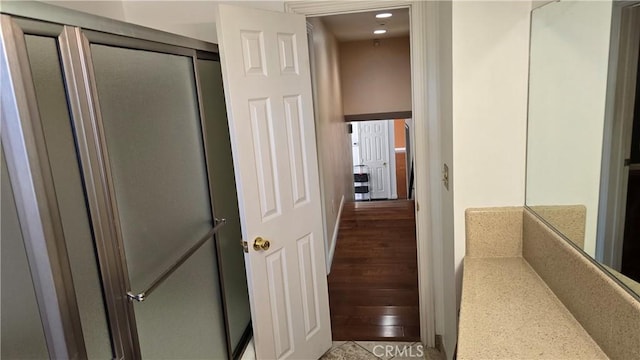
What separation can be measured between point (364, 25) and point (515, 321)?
3.89 meters

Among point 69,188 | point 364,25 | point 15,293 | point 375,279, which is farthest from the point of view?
point 364,25

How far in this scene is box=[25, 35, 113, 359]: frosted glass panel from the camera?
34.9 inches

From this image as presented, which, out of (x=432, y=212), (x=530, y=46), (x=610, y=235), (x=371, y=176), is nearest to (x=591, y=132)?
(x=610, y=235)

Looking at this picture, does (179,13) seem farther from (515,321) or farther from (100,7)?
(515,321)

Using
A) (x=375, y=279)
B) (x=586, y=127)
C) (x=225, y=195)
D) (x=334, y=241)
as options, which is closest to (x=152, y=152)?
(x=225, y=195)

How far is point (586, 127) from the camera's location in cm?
116

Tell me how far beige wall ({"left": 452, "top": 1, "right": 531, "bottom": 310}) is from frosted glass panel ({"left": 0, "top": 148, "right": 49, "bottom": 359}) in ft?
4.40

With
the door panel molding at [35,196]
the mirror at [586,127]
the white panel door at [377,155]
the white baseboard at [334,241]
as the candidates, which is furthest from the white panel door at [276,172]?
the white panel door at [377,155]

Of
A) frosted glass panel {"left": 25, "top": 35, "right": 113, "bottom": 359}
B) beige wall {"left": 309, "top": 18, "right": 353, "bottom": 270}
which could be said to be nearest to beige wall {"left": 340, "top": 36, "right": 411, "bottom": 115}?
beige wall {"left": 309, "top": 18, "right": 353, "bottom": 270}

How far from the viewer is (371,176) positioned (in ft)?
33.9

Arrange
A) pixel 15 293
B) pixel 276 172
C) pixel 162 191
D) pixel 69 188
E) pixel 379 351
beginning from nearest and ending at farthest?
pixel 15 293 < pixel 69 188 < pixel 162 191 < pixel 276 172 < pixel 379 351

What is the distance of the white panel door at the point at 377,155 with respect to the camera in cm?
984

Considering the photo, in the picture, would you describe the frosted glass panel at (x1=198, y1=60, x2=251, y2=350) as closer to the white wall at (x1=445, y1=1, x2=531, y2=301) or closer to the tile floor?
the tile floor

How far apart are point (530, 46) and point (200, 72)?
1.32 meters
